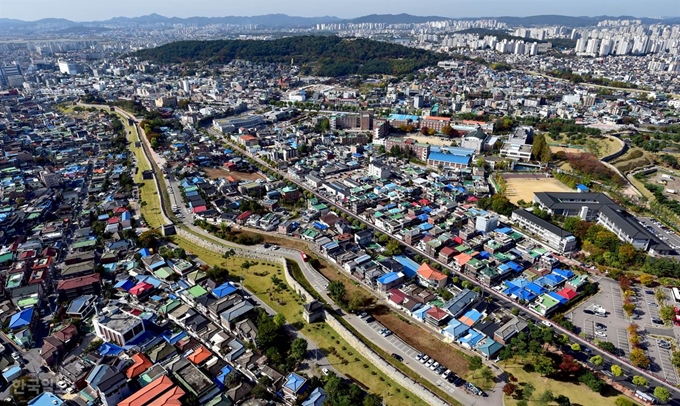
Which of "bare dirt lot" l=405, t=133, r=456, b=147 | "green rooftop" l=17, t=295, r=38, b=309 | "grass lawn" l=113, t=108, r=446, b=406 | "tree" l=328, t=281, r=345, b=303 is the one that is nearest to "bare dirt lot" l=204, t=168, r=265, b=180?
"grass lawn" l=113, t=108, r=446, b=406

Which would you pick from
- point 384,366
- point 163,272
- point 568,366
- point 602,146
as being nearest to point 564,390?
point 568,366

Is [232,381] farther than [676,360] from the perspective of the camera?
No

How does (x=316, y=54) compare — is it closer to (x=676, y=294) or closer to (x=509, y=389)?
(x=676, y=294)

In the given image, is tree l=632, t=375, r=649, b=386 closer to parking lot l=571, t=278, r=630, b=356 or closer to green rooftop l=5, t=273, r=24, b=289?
parking lot l=571, t=278, r=630, b=356

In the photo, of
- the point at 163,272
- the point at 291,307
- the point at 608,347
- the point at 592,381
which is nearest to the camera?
the point at 592,381

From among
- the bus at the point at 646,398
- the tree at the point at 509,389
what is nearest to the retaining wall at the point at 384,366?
the tree at the point at 509,389

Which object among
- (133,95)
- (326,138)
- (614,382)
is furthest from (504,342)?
(133,95)

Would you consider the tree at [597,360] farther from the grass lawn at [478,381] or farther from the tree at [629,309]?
the tree at [629,309]
